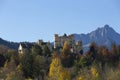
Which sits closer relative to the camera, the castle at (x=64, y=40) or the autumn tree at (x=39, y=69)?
the autumn tree at (x=39, y=69)

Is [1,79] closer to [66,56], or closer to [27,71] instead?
[27,71]

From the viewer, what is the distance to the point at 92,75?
212 ft

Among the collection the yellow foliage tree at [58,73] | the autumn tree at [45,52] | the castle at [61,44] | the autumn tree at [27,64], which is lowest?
the yellow foliage tree at [58,73]

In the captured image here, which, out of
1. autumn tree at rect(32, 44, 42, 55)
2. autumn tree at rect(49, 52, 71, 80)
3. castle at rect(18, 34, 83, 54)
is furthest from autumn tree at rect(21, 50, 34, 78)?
castle at rect(18, 34, 83, 54)

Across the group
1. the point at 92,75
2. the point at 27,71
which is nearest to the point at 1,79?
the point at 27,71

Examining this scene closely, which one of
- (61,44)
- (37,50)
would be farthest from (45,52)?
(61,44)

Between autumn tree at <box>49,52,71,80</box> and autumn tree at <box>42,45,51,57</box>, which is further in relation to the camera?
autumn tree at <box>42,45,51,57</box>

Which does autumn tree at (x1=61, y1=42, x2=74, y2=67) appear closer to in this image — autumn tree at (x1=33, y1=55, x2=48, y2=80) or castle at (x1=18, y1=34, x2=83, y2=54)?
autumn tree at (x1=33, y1=55, x2=48, y2=80)

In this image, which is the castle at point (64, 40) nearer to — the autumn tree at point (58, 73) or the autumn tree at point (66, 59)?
the autumn tree at point (66, 59)

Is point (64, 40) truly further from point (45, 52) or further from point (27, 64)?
point (27, 64)

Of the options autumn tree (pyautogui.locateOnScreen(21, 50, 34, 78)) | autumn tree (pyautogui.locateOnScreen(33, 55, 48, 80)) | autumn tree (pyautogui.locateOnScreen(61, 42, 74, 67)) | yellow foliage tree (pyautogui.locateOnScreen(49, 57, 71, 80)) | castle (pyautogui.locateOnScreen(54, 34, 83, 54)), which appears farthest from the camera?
castle (pyautogui.locateOnScreen(54, 34, 83, 54))

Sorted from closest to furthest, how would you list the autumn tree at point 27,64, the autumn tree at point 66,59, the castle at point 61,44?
1. the autumn tree at point 27,64
2. the autumn tree at point 66,59
3. the castle at point 61,44

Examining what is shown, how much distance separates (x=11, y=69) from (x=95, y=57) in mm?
21606

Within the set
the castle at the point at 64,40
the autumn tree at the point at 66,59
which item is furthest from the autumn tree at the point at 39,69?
the castle at the point at 64,40
